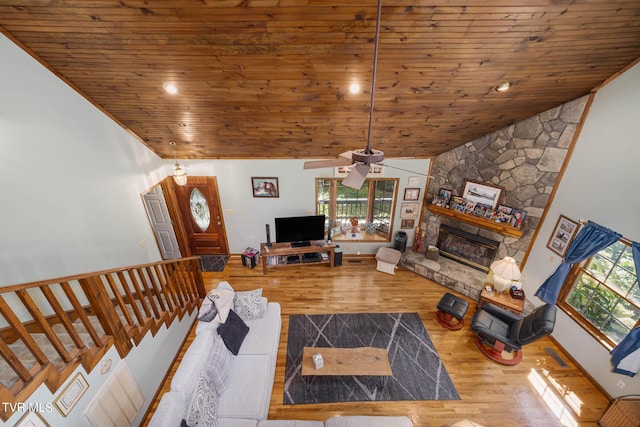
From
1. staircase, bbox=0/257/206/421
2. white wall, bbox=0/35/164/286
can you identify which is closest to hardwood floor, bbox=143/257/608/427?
staircase, bbox=0/257/206/421

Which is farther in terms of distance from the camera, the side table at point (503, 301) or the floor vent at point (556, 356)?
the side table at point (503, 301)

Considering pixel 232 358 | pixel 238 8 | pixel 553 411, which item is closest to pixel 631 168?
pixel 553 411

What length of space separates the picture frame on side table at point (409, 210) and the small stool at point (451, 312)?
2152 mm

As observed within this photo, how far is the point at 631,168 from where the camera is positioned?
3062 mm

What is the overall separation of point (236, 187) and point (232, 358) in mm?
3650

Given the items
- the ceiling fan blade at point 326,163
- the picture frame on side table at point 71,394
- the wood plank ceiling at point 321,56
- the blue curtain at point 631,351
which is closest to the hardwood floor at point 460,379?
the blue curtain at point 631,351

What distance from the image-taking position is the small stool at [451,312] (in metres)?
4.23

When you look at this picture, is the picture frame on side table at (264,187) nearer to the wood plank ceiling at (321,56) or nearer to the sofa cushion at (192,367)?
the wood plank ceiling at (321,56)

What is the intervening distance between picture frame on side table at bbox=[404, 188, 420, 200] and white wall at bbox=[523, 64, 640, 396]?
2.42m

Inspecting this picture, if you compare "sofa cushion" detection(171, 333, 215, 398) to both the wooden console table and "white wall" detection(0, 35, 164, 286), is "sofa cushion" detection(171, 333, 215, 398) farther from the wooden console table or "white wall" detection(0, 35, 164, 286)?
the wooden console table

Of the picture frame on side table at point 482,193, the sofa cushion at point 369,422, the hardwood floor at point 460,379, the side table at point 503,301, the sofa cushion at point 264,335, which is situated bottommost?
the hardwood floor at point 460,379

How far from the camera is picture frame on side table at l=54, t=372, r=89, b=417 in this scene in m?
2.10

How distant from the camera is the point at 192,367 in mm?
2713

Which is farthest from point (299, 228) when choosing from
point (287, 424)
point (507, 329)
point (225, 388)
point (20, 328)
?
point (20, 328)
